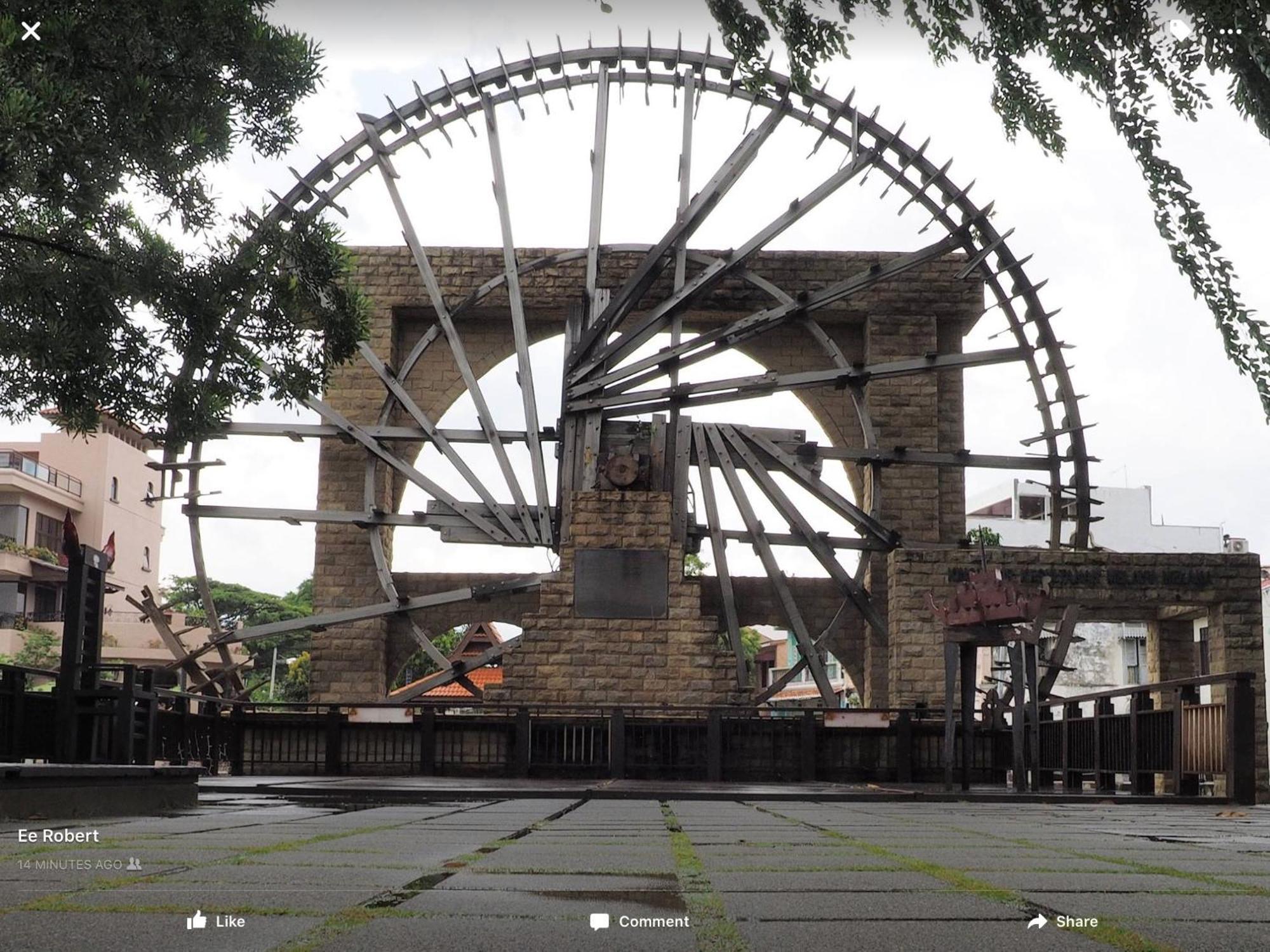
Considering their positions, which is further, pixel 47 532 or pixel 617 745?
pixel 47 532

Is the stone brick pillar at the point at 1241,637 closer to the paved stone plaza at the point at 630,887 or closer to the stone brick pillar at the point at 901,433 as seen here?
the stone brick pillar at the point at 901,433

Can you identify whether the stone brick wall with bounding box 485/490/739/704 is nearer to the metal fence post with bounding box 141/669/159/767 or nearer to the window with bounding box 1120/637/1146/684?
the metal fence post with bounding box 141/669/159/767

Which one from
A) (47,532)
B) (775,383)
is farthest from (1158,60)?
(47,532)

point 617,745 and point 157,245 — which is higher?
point 157,245

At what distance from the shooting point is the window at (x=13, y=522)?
40406 mm

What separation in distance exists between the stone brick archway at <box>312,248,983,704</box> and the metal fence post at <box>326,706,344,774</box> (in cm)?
526

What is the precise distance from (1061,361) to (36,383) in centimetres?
1445

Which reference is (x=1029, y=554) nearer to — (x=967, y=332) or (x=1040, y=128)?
Result: (x=967, y=332)

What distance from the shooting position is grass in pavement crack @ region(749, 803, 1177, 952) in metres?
2.18

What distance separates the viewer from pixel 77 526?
36.9 meters

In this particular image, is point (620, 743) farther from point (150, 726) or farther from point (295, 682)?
point (295, 682)

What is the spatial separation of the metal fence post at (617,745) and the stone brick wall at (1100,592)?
4755 millimetres

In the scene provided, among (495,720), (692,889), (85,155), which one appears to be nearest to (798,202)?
(495,720)

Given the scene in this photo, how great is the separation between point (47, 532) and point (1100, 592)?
116 feet
